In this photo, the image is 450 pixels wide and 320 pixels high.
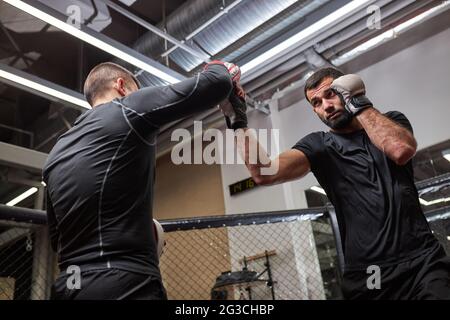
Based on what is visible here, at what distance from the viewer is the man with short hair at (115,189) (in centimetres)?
116

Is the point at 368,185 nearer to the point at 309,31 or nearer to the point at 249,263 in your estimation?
the point at 309,31

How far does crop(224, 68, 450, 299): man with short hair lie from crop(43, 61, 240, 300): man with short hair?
0.44 m

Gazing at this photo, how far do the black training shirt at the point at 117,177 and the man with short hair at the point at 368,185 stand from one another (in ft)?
1.44

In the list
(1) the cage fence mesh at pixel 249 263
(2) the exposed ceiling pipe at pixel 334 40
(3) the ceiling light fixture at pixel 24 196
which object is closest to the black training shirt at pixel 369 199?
(1) the cage fence mesh at pixel 249 263

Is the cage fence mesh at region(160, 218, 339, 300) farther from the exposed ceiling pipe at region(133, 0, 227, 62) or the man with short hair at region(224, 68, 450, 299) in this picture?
the man with short hair at region(224, 68, 450, 299)

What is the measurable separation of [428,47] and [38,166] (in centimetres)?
542

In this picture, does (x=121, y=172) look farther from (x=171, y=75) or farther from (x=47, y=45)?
(x=47, y=45)

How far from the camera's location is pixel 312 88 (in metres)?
1.92

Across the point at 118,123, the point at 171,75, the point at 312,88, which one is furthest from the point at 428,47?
the point at 118,123

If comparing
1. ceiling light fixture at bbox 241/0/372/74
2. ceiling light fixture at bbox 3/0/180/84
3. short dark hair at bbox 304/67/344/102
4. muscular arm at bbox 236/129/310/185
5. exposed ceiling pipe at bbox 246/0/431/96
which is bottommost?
muscular arm at bbox 236/129/310/185

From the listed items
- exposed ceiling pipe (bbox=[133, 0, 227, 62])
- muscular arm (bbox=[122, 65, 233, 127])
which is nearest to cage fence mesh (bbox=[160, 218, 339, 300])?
exposed ceiling pipe (bbox=[133, 0, 227, 62])

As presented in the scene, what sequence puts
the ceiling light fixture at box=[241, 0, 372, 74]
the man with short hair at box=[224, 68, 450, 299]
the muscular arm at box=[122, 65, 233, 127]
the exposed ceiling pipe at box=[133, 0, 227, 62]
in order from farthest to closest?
the exposed ceiling pipe at box=[133, 0, 227, 62] < the ceiling light fixture at box=[241, 0, 372, 74] < the man with short hair at box=[224, 68, 450, 299] < the muscular arm at box=[122, 65, 233, 127]

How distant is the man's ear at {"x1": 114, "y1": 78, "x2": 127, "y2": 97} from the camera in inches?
61.6

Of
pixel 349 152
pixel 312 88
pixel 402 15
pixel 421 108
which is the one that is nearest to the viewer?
pixel 349 152
